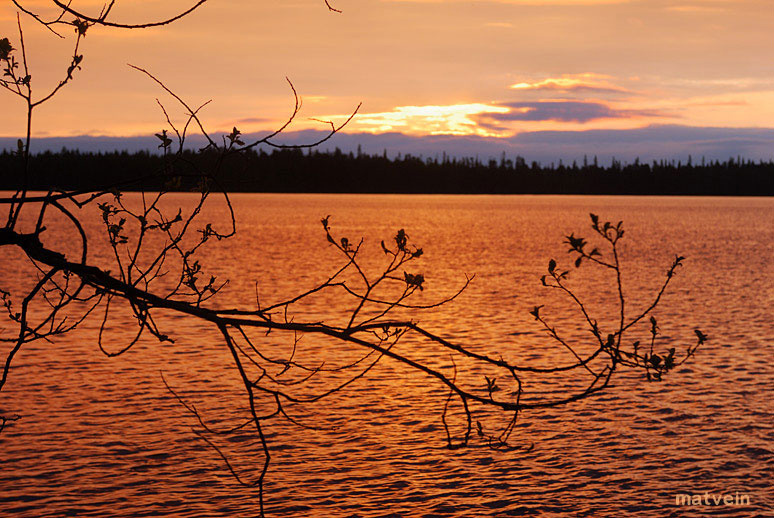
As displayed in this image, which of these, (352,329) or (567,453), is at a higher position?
(352,329)

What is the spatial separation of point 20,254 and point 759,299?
44165mm

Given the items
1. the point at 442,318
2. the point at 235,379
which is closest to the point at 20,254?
the point at 442,318

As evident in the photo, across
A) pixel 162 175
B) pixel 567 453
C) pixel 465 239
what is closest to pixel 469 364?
pixel 567 453

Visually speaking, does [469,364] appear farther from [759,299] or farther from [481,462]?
[759,299]

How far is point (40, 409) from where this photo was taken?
16.8m

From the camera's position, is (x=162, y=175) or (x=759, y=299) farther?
(x=759, y=299)

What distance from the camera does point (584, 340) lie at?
2625cm

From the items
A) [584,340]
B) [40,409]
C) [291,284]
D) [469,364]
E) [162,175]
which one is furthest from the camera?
[291,284]

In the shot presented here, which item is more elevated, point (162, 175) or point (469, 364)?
point (162, 175)

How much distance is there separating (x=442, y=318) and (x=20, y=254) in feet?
123

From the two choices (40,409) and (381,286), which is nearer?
(40,409)

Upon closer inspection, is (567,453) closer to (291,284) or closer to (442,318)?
(442,318)

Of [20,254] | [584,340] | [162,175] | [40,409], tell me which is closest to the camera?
[162,175]

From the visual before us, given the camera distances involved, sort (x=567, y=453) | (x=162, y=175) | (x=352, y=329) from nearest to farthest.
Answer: (x=352, y=329) → (x=162, y=175) → (x=567, y=453)
